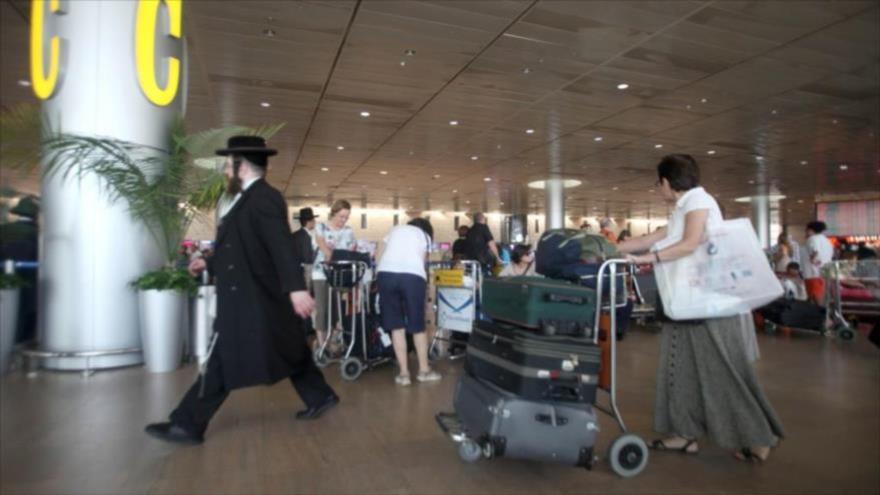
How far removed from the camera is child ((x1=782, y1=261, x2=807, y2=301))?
903 centimetres

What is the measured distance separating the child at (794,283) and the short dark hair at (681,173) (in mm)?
6895

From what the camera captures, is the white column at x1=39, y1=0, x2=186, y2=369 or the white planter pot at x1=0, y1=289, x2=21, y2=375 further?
the white column at x1=39, y1=0, x2=186, y2=369

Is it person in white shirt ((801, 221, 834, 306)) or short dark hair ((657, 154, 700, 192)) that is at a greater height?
short dark hair ((657, 154, 700, 192))

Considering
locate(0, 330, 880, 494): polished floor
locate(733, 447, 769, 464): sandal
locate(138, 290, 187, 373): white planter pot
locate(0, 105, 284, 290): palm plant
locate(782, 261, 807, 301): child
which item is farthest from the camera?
locate(782, 261, 807, 301): child

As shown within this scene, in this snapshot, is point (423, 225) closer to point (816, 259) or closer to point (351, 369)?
point (351, 369)

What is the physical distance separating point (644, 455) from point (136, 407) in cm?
322

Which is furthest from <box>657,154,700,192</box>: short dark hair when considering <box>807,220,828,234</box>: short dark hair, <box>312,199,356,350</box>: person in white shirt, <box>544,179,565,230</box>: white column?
<box>544,179,565,230</box>: white column

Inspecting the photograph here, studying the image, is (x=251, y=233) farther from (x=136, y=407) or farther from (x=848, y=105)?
(x=848, y=105)

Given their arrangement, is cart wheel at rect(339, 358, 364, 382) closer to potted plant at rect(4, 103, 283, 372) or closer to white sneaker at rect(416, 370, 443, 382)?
white sneaker at rect(416, 370, 443, 382)

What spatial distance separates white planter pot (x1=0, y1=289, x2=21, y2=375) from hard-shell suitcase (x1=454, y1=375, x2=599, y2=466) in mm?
4195

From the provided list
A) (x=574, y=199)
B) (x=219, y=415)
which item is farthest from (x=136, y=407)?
(x=574, y=199)

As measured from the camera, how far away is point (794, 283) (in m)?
9.37

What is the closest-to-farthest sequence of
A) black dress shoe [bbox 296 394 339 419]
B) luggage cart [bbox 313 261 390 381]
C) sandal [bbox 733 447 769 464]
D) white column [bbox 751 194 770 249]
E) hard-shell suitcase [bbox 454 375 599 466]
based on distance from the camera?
hard-shell suitcase [bbox 454 375 599 466] → sandal [bbox 733 447 769 464] → black dress shoe [bbox 296 394 339 419] → luggage cart [bbox 313 261 390 381] → white column [bbox 751 194 770 249]

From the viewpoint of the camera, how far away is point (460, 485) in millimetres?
2527
